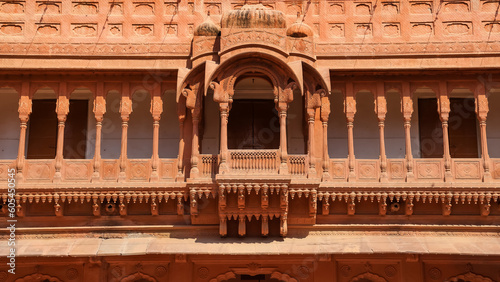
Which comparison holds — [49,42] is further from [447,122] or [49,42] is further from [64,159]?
[447,122]

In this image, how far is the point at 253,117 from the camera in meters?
12.0

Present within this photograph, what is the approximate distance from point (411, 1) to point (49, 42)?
273 inches

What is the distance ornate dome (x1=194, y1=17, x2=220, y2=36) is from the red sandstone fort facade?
1.0 inches

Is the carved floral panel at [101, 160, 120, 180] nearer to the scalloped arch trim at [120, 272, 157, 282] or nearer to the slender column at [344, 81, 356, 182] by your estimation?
the scalloped arch trim at [120, 272, 157, 282]

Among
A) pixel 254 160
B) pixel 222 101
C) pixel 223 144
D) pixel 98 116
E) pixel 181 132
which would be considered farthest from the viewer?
pixel 181 132

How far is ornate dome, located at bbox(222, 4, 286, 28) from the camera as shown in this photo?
35.5 ft

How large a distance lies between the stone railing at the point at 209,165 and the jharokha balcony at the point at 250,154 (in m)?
0.02

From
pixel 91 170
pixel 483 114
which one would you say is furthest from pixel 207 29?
pixel 483 114

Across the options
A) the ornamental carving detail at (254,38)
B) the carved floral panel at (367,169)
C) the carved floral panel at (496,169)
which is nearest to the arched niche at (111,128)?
the ornamental carving detail at (254,38)

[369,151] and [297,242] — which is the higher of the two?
[369,151]

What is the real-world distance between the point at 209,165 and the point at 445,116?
14.4ft

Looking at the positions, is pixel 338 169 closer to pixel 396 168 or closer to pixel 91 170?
pixel 396 168

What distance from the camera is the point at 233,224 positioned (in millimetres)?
10898

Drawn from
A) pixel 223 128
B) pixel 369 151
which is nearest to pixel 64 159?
pixel 223 128
